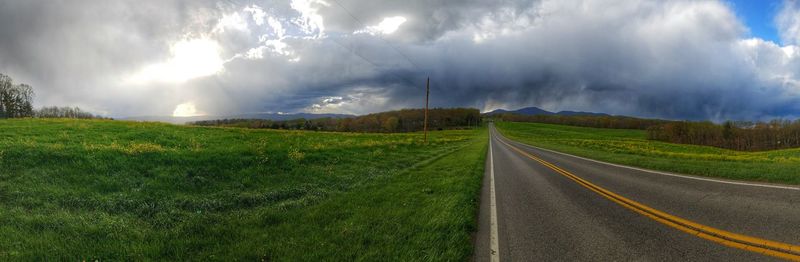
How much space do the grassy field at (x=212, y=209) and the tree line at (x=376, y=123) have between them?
6377 centimetres

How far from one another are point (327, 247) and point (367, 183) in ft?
22.4

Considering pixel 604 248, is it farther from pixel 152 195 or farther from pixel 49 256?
pixel 152 195

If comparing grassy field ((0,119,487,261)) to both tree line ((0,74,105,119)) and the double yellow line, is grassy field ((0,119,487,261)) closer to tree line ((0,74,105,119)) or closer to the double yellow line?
the double yellow line

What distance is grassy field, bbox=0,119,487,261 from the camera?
18.1ft

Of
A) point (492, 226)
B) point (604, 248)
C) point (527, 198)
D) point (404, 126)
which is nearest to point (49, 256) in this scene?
point (492, 226)

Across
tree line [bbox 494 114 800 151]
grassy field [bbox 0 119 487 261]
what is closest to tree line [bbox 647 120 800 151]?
tree line [bbox 494 114 800 151]

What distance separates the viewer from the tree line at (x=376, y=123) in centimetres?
8394

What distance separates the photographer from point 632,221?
709 centimetres

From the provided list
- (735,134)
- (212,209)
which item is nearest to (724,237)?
(212,209)

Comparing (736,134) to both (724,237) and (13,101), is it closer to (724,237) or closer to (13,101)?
(724,237)

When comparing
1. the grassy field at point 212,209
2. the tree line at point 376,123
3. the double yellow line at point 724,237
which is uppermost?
the tree line at point 376,123

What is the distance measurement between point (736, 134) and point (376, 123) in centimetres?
11664

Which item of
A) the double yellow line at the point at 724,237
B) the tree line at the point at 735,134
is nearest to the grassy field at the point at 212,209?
the double yellow line at the point at 724,237

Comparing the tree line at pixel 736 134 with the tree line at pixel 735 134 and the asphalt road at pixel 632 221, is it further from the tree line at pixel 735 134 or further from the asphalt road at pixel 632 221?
the asphalt road at pixel 632 221
